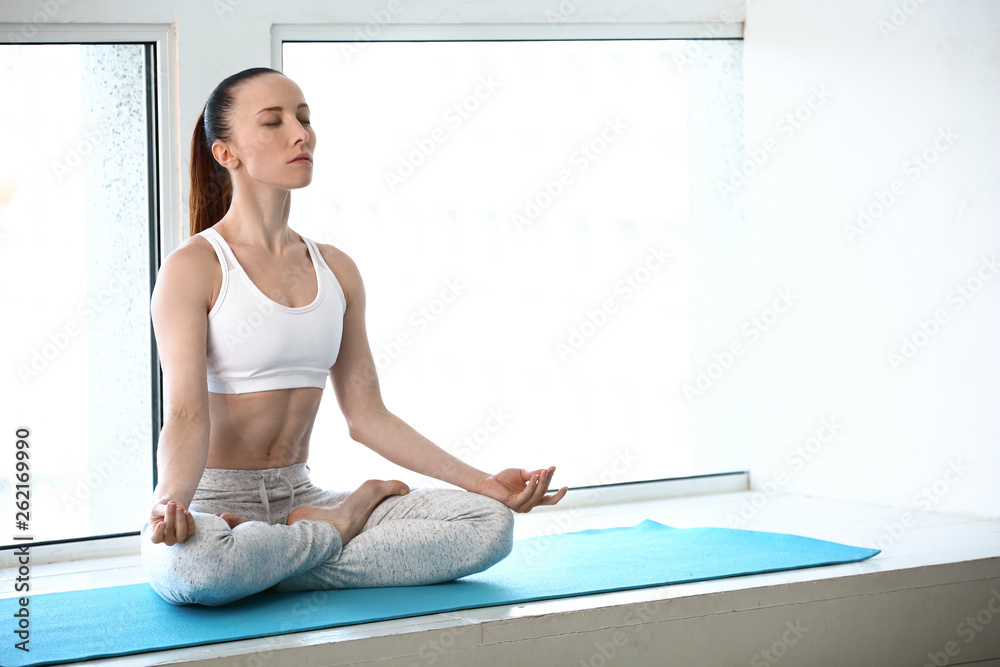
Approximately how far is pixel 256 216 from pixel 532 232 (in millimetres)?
1144

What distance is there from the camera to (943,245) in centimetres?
246

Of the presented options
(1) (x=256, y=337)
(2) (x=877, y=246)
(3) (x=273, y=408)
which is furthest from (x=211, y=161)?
(2) (x=877, y=246)

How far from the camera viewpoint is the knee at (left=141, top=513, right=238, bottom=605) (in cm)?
151

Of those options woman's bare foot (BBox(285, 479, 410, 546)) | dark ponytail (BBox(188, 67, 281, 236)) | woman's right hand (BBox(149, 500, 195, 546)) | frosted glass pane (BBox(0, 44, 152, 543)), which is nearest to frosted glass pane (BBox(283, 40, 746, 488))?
frosted glass pane (BBox(0, 44, 152, 543))

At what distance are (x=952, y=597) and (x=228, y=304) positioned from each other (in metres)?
1.37

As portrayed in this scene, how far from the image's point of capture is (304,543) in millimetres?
1627

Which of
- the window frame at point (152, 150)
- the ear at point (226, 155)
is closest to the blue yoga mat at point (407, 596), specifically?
the window frame at point (152, 150)

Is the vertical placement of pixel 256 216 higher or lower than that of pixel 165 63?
lower

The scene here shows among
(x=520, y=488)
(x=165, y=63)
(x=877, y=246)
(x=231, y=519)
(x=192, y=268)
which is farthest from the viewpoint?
(x=877, y=246)

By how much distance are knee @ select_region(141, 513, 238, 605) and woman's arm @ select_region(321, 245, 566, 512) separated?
16.7 inches

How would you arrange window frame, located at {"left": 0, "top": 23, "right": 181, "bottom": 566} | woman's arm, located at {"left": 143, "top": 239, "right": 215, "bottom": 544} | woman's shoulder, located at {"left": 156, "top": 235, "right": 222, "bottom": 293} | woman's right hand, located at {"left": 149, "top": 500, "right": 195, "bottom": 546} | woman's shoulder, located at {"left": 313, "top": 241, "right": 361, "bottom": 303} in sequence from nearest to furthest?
woman's right hand, located at {"left": 149, "top": 500, "right": 195, "bottom": 546}
woman's arm, located at {"left": 143, "top": 239, "right": 215, "bottom": 544}
woman's shoulder, located at {"left": 156, "top": 235, "right": 222, "bottom": 293}
woman's shoulder, located at {"left": 313, "top": 241, "right": 361, "bottom": 303}
window frame, located at {"left": 0, "top": 23, "right": 181, "bottom": 566}

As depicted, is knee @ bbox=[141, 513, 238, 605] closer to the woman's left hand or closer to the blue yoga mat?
the blue yoga mat

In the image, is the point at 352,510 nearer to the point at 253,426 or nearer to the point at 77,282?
the point at 253,426

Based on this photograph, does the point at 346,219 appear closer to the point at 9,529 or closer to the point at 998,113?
the point at 9,529
